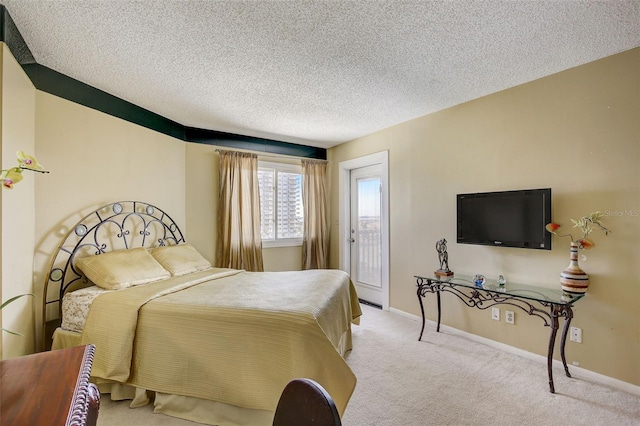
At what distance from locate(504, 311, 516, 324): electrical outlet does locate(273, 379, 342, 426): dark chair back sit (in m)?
2.88

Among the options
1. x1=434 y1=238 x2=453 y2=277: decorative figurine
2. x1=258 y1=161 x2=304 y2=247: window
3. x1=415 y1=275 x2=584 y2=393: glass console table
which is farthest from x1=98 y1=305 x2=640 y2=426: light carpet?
x1=258 y1=161 x2=304 y2=247: window

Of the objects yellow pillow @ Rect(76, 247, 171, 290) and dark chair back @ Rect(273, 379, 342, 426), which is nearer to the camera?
dark chair back @ Rect(273, 379, 342, 426)

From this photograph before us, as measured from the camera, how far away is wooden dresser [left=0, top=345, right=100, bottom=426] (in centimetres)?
78

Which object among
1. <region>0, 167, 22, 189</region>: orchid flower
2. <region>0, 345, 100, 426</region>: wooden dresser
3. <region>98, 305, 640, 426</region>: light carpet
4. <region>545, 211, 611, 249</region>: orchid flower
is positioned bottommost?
<region>98, 305, 640, 426</region>: light carpet

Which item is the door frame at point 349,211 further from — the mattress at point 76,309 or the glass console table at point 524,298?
the mattress at point 76,309

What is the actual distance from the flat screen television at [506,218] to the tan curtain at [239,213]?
2736mm

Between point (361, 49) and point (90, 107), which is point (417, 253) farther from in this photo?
point (90, 107)

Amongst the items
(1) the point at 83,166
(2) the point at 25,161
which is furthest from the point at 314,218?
(2) the point at 25,161

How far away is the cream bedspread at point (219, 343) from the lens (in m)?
1.75

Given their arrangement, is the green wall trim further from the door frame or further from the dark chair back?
the dark chair back

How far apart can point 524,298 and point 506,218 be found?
740 millimetres

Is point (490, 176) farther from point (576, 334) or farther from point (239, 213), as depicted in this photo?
point (239, 213)

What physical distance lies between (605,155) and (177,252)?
4.08 meters

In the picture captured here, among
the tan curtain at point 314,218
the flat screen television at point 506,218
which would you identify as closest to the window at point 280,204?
the tan curtain at point 314,218
